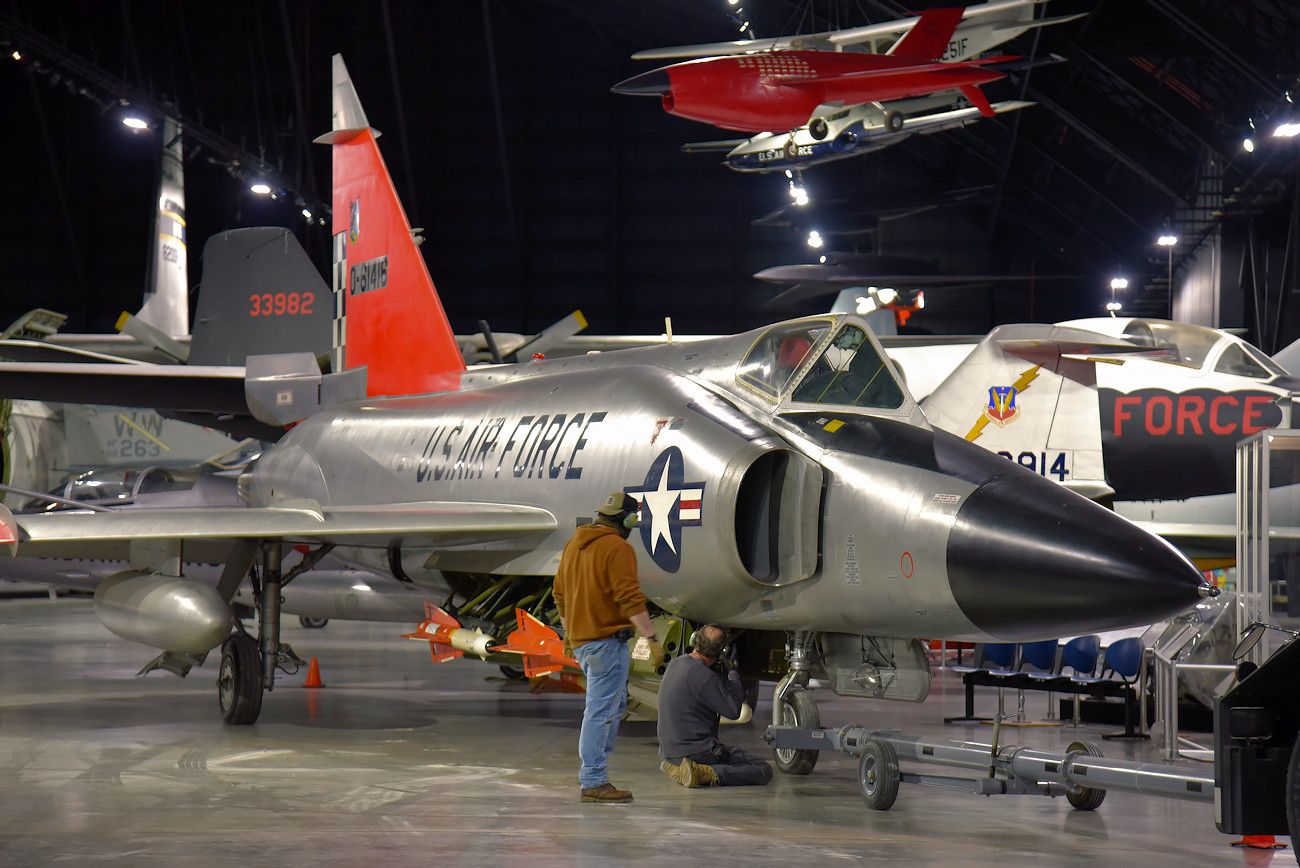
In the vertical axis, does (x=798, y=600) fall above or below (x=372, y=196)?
below

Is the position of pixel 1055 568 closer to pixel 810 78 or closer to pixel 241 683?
pixel 241 683

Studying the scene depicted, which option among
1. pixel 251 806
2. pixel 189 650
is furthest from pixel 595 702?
pixel 189 650

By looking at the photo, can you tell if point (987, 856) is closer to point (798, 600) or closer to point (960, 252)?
point (798, 600)

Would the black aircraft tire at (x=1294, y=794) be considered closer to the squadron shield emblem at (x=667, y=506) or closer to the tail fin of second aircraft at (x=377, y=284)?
the squadron shield emblem at (x=667, y=506)

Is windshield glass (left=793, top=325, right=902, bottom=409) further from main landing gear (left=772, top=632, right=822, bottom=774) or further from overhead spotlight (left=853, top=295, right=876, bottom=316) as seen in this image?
overhead spotlight (left=853, top=295, right=876, bottom=316)

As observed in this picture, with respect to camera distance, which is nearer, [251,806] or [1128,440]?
[251,806]

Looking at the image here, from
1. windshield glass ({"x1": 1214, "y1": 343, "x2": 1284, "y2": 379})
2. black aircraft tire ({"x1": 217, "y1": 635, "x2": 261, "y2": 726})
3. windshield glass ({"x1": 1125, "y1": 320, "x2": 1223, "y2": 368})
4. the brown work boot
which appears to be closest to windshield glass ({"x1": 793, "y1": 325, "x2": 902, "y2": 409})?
the brown work boot

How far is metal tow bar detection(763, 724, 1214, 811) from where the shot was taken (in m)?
4.60

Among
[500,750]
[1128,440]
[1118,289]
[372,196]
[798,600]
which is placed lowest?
[500,750]

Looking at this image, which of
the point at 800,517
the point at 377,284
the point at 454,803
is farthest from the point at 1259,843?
the point at 377,284

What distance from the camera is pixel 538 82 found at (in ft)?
108

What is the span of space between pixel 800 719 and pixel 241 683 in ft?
13.8

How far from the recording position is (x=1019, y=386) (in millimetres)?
10266

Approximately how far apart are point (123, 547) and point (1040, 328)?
23.7 feet
